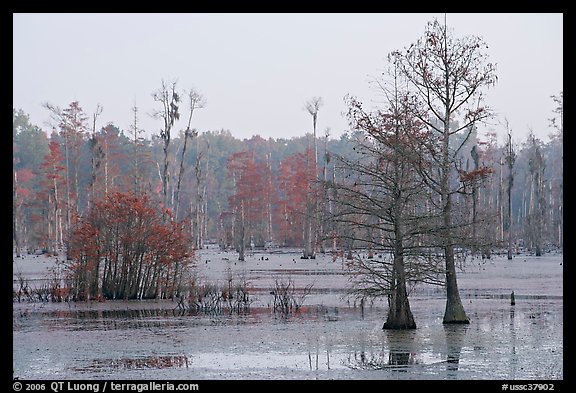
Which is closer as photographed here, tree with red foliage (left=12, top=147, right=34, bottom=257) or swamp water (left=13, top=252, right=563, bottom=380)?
swamp water (left=13, top=252, right=563, bottom=380)

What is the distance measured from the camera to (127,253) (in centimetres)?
3134

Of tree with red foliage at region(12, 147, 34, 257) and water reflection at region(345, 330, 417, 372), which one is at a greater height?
tree with red foliage at region(12, 147, 34, 257)

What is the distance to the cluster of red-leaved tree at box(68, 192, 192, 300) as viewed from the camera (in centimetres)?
3119

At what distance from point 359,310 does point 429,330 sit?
563 cm

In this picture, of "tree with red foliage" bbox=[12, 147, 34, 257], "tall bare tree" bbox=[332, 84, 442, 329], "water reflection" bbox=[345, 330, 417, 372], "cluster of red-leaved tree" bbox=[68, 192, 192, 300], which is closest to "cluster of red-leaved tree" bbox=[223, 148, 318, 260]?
"tree with red foliage" bbox=[12, 147, 34, 257]

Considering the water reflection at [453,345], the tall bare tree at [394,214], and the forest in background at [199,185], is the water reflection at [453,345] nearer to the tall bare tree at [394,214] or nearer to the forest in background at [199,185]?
the tall bare tree at [394,214]

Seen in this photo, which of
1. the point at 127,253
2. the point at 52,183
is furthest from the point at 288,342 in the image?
the point at 52,183

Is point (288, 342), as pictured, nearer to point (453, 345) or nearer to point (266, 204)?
point (453, 345)

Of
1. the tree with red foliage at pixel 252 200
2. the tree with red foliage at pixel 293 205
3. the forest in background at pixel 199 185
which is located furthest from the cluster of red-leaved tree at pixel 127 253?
the tree with red foliage at pixel 252 200

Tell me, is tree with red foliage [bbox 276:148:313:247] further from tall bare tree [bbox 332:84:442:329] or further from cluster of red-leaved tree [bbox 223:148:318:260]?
tall bare tree [bbox 332:84:442:329]

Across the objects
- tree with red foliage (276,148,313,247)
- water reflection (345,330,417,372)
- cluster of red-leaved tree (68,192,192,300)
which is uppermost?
tree with red foliage (276,148,313,247)
